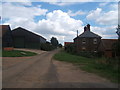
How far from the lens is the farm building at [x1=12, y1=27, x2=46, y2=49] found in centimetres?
5384

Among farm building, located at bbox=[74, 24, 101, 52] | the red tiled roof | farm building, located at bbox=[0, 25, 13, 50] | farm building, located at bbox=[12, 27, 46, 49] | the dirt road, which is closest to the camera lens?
the dirt road

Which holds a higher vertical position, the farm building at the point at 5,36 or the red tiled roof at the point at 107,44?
the farm building at the point at 5,36

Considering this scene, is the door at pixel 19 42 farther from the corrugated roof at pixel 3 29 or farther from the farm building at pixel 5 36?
the corrugated roof at pixel 3 29

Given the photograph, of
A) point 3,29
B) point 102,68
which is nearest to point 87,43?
point 3,29

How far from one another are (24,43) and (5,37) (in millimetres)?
9614

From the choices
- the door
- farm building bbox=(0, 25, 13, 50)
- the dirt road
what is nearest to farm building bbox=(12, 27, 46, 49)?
the door

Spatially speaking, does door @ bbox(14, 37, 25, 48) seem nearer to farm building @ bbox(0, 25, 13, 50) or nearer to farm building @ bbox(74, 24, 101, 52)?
farm building @ bbox(0, 25, 13, 50)

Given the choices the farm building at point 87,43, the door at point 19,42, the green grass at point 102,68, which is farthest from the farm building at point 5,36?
the green grass at point 102,68

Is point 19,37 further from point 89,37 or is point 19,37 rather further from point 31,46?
point 89,37

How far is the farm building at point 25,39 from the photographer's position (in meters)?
53.8

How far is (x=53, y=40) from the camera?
129 metres

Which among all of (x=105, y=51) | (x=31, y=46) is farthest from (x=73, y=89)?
(x=31, y=46)

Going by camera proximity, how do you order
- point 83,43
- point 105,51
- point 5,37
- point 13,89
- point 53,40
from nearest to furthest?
point 13,89 → point 105,51 → point 5,37 → point 83,43 → point 53,40

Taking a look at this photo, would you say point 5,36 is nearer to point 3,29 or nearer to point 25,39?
point 3,29
